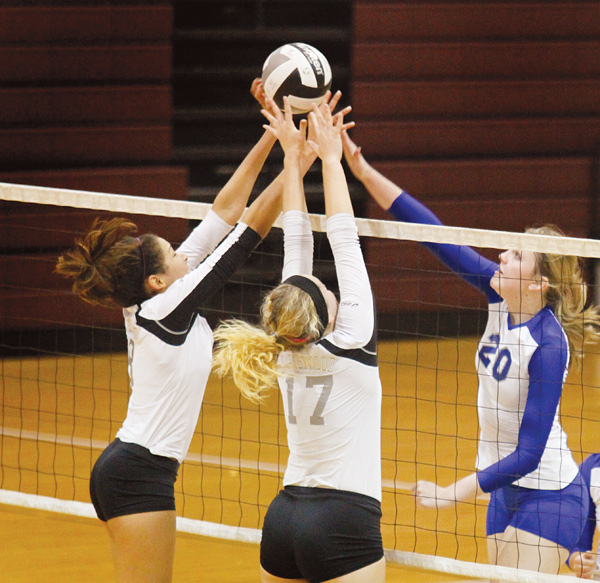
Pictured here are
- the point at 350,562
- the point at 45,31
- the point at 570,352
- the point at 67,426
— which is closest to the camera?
the point at 350,562

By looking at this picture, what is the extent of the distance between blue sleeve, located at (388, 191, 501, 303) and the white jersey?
13cm

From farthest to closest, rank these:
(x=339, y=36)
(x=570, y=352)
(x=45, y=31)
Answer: (x=339, y=36)
(x=45, y=31)
(x=570, y=352)

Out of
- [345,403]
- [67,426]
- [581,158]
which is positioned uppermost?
[581,158]

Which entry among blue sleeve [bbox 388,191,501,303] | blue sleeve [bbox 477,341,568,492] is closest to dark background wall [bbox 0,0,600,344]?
blue sleeve [bbox 388,191,501,303]

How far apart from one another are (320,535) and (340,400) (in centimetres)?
41

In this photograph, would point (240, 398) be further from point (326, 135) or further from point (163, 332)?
point (326, 135)

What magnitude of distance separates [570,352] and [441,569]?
1.02 metres

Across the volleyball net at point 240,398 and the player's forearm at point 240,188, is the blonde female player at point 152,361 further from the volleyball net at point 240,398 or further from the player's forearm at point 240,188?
the volleyball net at point 240,398

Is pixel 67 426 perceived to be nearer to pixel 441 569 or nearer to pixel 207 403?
pixel 207 403

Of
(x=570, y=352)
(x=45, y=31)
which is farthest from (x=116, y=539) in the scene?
(x=45, y=31)

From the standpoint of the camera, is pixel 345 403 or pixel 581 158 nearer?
pixel 345 403

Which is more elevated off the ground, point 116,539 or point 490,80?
point 490,80

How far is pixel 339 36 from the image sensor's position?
10156 mm

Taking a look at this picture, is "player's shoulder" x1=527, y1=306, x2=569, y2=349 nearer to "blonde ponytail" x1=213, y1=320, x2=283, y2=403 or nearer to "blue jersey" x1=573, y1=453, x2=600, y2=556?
"blue jersey" x1=573, y1=453, x2=600, y2=556
